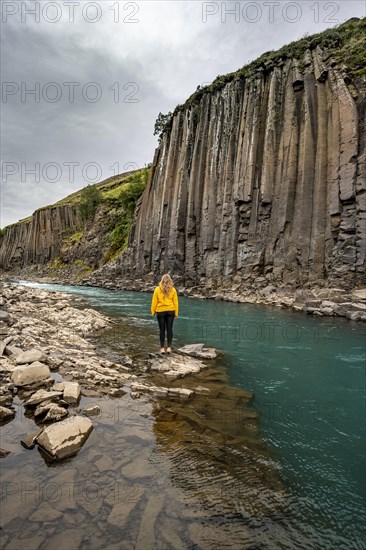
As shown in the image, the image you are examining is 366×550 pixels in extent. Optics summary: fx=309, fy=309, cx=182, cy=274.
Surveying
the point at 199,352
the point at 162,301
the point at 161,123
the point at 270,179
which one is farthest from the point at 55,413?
the point at 161,123

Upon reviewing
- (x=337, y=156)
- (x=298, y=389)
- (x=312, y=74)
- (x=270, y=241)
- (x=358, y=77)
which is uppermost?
(x=312, y=74)

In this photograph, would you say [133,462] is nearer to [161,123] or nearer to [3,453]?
[3,453]

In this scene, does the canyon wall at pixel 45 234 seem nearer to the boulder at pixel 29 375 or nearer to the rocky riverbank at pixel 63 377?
the rocky riverbank at pixel 63 377

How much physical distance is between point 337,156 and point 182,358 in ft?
74.1

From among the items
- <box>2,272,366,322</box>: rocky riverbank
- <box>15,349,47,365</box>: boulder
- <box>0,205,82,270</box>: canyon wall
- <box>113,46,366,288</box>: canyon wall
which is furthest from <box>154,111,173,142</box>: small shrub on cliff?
<box>15,349,47,365</box>: boulder

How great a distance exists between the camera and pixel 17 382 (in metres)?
5.93

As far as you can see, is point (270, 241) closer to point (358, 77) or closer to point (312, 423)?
point (358, 77)

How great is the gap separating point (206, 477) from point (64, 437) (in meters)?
1.96

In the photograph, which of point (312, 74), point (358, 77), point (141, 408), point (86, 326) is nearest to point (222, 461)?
point (141, 408)

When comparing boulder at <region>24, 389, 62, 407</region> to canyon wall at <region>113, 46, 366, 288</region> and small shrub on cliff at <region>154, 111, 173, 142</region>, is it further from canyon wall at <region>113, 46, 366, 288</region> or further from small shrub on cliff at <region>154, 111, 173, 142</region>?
small shrub on cliff at <region>154, 111, 173, 142</region>

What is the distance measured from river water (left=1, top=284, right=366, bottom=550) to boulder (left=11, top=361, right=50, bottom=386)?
1.00 meters

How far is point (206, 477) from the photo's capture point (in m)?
3.81

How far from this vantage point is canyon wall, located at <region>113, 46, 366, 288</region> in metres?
23.4

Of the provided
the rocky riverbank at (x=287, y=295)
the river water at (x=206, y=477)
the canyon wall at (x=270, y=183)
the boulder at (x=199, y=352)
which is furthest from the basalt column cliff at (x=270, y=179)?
the river water at (x=206, y=477)
